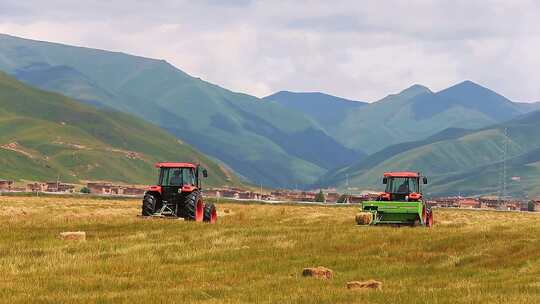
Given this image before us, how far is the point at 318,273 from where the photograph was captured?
2567 cm

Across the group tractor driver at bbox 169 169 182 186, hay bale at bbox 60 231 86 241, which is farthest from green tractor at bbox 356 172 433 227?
hay bale at bbox 60 231 86 241

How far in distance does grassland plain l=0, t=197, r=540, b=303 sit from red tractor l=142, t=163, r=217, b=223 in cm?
667

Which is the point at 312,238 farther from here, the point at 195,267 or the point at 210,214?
the point at 210,214

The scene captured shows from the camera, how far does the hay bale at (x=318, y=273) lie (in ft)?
84.0

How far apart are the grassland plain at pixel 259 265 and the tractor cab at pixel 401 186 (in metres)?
13.7

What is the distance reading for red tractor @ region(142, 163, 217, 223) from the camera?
46219 millimetres

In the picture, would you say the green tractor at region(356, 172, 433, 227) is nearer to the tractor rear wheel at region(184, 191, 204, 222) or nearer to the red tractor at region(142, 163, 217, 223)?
the red tractor at region(142, 163, 217, 223)

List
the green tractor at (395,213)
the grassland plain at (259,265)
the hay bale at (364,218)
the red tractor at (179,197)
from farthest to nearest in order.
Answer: the green tractor at (395,213) → the hay bale at (364,218) → the red tractor at (179,197) → the grassland plain at (259,265)

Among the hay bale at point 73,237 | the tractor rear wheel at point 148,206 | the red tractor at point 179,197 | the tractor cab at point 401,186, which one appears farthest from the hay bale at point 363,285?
the tractor cab at point 401,186

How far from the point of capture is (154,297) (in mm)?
21328

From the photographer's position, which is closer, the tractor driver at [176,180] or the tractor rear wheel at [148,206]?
the tractor rear wheel at [148,206]

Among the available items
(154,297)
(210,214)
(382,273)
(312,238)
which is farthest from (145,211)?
(154,297)

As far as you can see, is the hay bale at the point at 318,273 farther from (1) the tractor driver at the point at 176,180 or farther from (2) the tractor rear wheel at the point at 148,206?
(1) the tractor driver at the point at 176,180

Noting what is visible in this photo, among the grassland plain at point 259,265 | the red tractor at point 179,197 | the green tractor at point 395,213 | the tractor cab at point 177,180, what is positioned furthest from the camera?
the tractor cab at point 177,180
